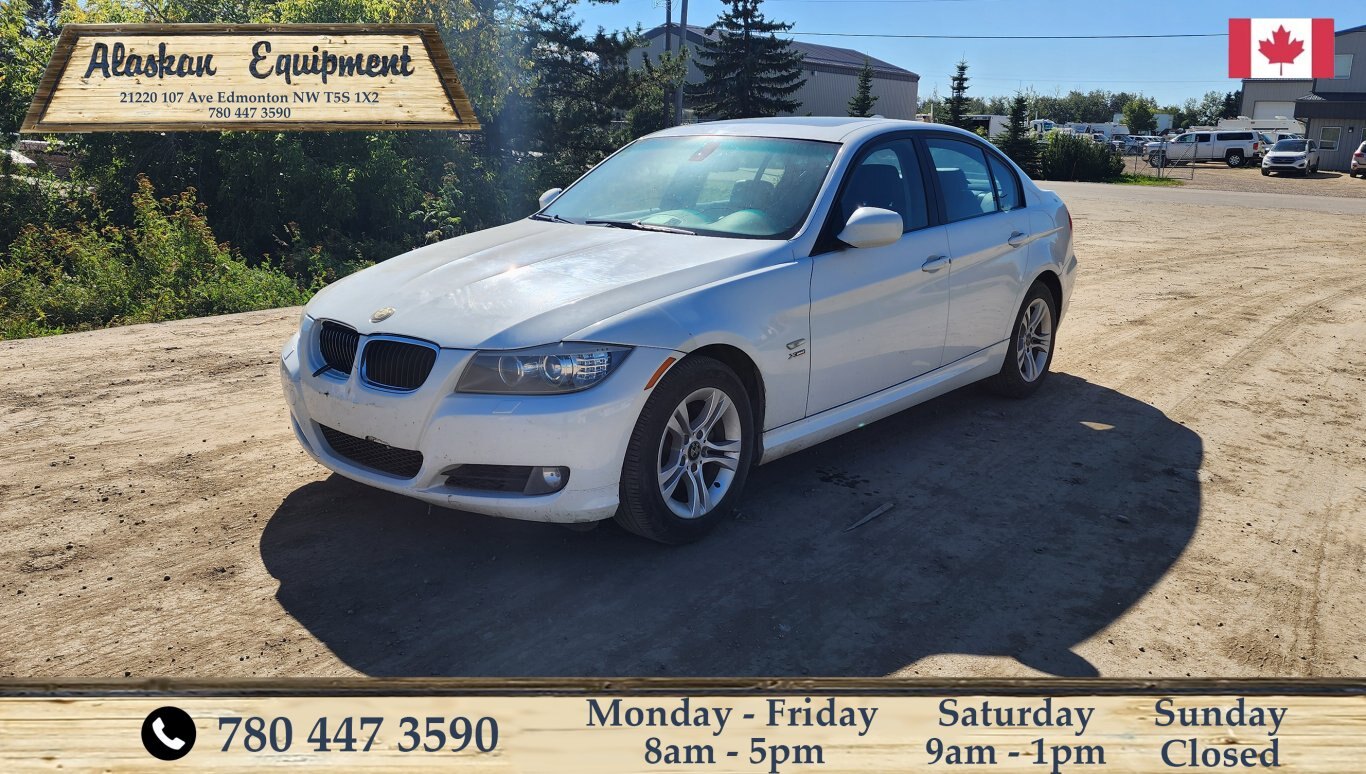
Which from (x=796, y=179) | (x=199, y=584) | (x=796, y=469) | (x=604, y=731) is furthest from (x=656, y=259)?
(x=604, y=731)

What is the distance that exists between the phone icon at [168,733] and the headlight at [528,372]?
181 centimetres

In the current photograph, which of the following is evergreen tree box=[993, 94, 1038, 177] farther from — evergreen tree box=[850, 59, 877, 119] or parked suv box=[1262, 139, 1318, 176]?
evergreen tree box=[850, 59, 877, 119]

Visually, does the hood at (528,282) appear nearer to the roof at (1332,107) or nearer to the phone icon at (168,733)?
the phone icon at (168,733)

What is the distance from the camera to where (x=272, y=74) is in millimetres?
14203

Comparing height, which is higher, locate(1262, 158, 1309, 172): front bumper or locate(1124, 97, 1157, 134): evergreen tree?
locate(1124, 97, 1157, 134): evergreen tree

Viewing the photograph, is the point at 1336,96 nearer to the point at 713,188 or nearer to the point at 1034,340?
the point at 1034,340

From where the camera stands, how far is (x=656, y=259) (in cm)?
459

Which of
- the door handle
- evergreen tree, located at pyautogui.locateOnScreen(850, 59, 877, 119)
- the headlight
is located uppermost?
evergreen tree, located at pyautogui.locateOnScreen(850, 59, 877, 119)

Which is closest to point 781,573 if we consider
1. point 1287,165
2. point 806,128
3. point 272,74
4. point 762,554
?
point 762,554

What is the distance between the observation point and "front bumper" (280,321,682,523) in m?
3.91

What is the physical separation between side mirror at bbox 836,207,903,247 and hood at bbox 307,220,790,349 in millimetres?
344

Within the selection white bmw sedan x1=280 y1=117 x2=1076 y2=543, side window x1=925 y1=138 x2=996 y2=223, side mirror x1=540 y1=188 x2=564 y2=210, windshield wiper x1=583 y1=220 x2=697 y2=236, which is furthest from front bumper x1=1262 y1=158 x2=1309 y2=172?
windshield wiper x1=583 y1=220 x2=697 y2=236

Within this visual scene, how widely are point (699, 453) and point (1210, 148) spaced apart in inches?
2196

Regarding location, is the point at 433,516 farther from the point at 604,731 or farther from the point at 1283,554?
the point at 1283,554
